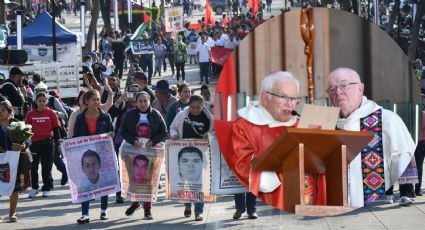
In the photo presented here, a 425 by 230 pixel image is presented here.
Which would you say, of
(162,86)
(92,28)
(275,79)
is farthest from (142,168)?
(92,28)

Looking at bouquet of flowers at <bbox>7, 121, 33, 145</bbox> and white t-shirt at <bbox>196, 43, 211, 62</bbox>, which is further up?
white t-shirt at <bbox>196, 43, 211, 62</bbox>

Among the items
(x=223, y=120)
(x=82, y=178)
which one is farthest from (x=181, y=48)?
(x=223, y=120)

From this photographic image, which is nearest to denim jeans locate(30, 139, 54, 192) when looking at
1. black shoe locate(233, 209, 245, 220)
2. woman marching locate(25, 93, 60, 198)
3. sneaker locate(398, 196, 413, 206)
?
woman marching locate(25, 93, 60, 198)

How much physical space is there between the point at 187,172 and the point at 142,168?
3.39ft

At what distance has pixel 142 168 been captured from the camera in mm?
11727

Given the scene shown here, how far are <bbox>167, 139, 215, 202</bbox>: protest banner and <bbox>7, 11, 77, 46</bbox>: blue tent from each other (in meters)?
17.9

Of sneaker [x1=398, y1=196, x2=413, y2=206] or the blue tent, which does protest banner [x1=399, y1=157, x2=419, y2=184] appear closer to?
sneaker [x1=398, y1=196, x2=413, y2=206]

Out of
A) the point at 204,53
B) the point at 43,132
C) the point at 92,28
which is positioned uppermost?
the point at 92,28

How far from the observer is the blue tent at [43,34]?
2867 centimetres

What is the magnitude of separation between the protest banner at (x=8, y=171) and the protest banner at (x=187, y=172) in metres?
1.75

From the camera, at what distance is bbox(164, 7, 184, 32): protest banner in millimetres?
41594

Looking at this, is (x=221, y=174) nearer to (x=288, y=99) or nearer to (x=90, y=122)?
(x=288, y=99)

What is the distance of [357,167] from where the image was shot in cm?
477

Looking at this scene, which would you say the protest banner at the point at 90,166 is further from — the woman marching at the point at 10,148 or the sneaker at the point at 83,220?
the woman marching at the point at 10,148
